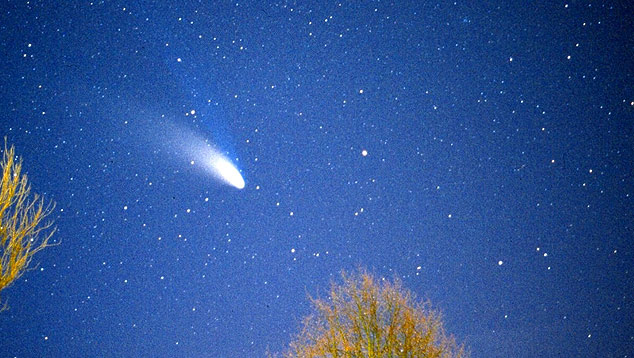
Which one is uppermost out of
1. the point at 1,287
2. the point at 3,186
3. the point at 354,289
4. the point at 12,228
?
the point at 354,289

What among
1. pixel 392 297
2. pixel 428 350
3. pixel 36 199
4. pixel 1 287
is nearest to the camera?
pixel 1 287

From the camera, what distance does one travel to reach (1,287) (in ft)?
14.4

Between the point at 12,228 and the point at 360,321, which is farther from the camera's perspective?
the point at 360,321

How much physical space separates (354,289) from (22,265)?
→ 939 cm

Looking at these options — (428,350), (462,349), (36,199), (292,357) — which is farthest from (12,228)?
(462,349)

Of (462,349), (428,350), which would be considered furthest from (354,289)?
(462,349)

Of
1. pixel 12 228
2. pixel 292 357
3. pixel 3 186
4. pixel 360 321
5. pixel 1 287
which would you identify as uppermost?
pixel 360 321

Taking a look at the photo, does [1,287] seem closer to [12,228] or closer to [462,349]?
[12,228]

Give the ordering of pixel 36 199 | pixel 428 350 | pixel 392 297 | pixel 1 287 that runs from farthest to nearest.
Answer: pixel 392 297 → pixel 428 350 → pixel 36 199 → pixel 1 287

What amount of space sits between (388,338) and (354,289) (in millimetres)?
1669

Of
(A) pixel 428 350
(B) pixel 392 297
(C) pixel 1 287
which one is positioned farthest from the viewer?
(B) pixel 392 297

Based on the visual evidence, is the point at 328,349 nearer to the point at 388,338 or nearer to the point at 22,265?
A: the point at 388,338

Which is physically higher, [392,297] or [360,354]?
[392,297]

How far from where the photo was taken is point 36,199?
478cm
